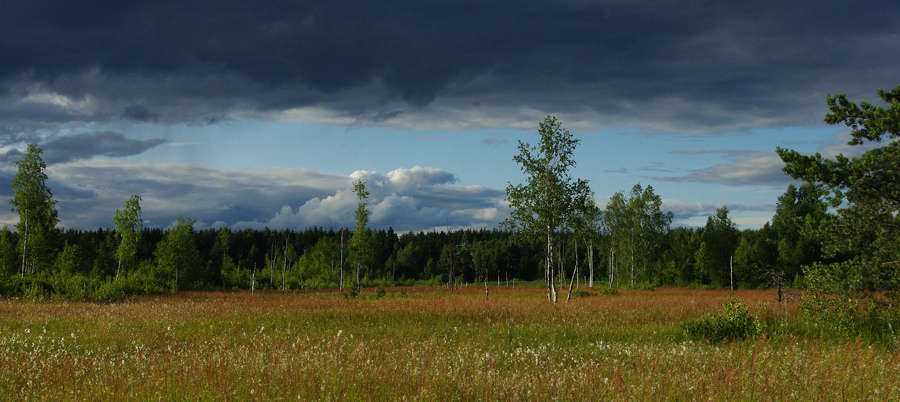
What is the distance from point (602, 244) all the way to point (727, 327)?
5737 centimetres

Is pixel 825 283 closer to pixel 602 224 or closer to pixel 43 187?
pixel 602 224

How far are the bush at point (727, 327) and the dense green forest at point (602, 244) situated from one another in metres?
2.09

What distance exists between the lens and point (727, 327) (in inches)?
381

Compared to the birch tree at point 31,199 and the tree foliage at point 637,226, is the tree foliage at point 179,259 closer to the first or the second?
the birch tree at point 31,199

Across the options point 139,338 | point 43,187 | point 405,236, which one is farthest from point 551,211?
point 405,236

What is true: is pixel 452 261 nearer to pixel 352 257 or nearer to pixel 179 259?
pixel 352 257

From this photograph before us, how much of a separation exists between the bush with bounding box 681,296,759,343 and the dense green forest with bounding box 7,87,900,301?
82.2 inches

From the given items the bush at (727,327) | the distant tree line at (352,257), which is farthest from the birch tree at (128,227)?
the bush at (727,327)

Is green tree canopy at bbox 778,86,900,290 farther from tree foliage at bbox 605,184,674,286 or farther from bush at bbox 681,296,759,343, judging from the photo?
tree foliage at bbox 605,184,674,286

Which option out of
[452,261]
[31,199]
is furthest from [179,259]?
[452,261]

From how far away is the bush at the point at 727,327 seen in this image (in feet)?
31.2

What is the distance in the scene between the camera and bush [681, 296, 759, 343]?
950cm

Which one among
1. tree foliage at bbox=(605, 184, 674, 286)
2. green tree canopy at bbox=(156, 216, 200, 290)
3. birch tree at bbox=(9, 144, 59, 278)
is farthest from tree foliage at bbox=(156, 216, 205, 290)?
tree foliage at bbox=(605, 184, 674, 286)

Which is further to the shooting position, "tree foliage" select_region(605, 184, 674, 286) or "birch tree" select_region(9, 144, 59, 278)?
"tree foliage" select_region(605, 184, 674, 286)
